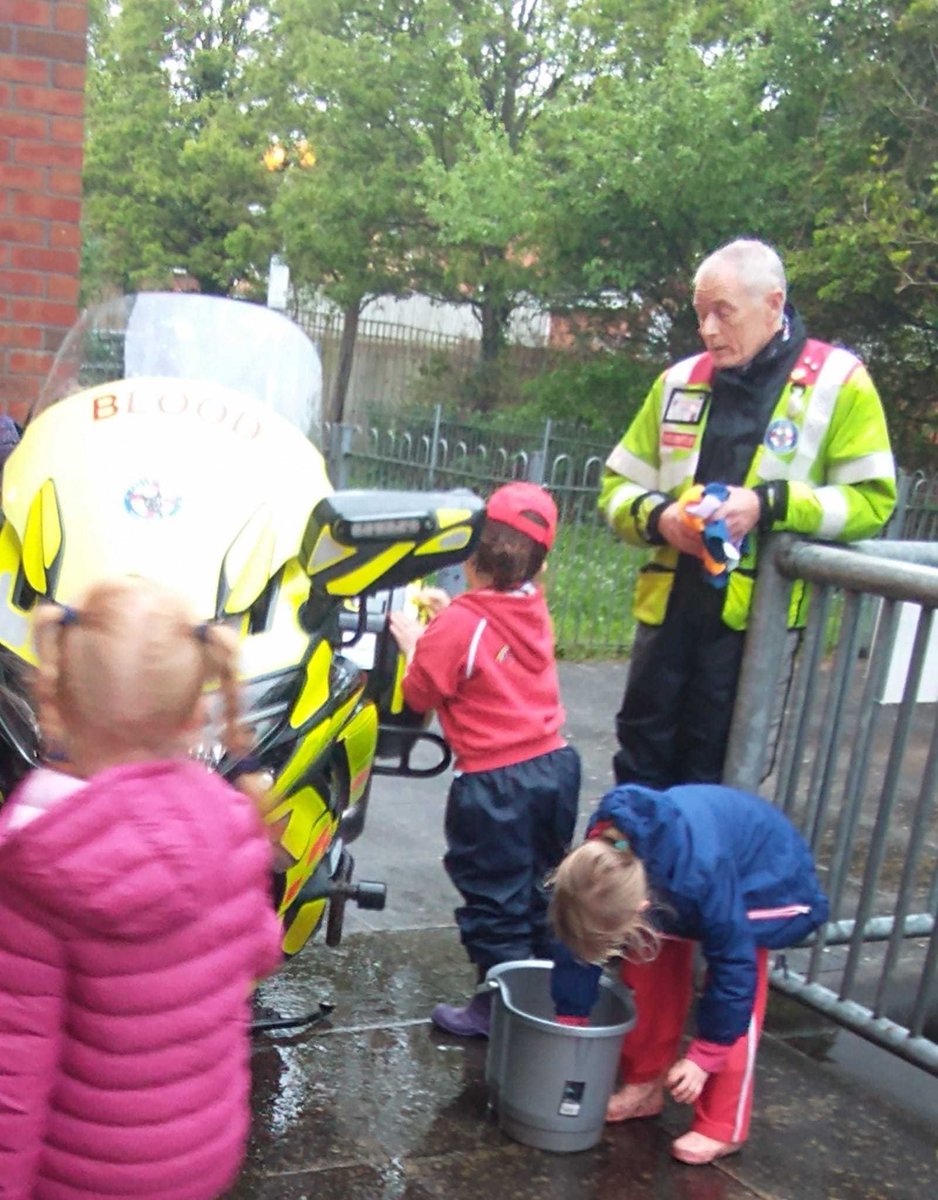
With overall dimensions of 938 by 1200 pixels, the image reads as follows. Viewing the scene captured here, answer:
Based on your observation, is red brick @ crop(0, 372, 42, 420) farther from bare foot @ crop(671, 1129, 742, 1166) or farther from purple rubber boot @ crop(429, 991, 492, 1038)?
bare foot @ crop(671, 1129, 742, 1166)

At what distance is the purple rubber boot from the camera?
3748mm

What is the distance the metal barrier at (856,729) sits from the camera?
368cm

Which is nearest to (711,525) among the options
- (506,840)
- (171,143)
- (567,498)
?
(506,840)

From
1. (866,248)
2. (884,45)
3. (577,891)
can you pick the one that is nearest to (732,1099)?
(577,891)

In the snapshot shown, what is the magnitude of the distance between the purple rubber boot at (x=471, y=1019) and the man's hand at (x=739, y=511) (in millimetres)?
1335

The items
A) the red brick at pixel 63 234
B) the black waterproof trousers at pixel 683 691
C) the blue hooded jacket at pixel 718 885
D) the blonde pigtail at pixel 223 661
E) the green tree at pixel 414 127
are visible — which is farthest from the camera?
the green tree at pixel 414 127

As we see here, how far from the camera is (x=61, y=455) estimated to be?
Result: 288cm

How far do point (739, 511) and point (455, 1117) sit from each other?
1619 mm

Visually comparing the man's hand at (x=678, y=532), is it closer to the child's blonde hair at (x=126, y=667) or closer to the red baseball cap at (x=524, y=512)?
the red baseball cap at (x=524, y=512)

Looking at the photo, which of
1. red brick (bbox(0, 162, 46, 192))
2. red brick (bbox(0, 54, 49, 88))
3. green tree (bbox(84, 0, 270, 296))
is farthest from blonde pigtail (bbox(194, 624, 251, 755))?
green tree (bbox(84, 0, 270, 296))

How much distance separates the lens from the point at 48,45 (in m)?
6.11

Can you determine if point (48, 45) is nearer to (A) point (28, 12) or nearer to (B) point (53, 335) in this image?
(A) point (28, 12)

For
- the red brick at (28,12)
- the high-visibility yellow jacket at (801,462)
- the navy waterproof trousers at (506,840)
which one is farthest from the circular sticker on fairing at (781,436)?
the red brick at (28,12)

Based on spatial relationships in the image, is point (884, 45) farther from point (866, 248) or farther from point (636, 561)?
point (636, 561)
